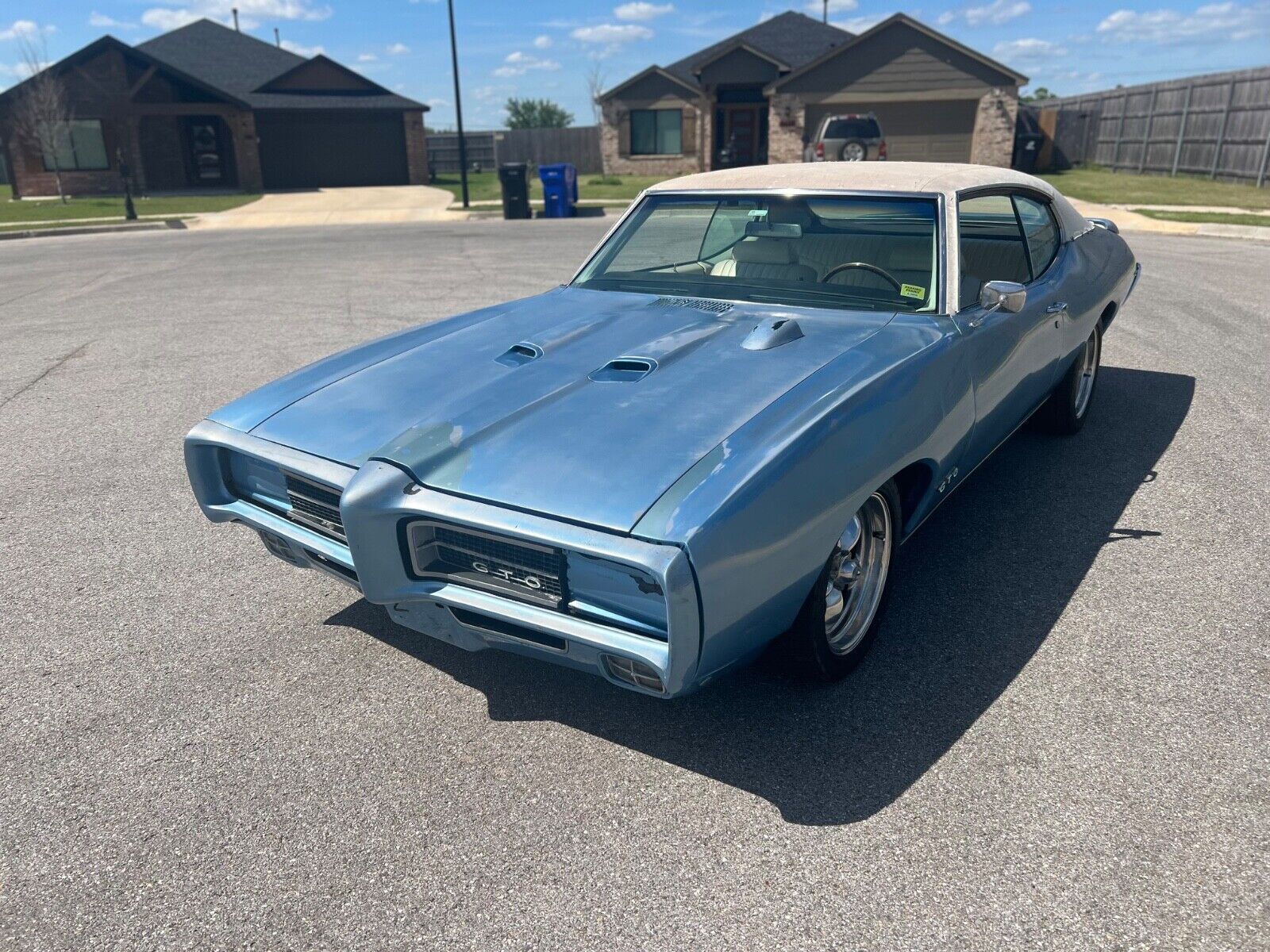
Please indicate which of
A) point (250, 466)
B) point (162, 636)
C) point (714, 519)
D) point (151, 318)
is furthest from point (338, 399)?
point (151, 318)

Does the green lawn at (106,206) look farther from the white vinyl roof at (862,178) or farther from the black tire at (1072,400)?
the black tire at (1072,400)

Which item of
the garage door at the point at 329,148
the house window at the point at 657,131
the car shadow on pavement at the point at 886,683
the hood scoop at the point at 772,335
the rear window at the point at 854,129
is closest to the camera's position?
the car shadow on pavement at the point at 886,683

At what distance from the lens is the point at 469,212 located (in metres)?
21.4

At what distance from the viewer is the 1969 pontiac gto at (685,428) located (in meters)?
2.35

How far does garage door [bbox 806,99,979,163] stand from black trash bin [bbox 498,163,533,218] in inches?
474

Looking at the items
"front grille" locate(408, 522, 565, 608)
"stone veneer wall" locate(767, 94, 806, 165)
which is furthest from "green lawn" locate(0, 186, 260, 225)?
"front grille" locate(408, 522, 565, 608)

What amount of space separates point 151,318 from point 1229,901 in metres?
9.88

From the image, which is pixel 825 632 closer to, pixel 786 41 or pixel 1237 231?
pixel 1237 231

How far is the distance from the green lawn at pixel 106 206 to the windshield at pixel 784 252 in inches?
863

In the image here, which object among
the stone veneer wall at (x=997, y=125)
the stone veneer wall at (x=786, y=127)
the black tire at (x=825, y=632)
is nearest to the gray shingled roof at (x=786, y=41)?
the stone veneer wall at (x=786, y=127)

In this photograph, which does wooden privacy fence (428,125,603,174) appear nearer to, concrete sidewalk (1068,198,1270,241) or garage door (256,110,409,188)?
garage door (256,110,409,188)

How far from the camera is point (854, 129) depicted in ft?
79.6

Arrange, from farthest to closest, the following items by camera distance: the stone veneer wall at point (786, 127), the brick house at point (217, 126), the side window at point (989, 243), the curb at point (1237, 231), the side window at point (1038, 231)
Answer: the brick house at point (217, 126)
the stone veneer wall at point (786, 127)
the curb at point (1237, 231)
the side window at point (1038, 231)
the side window at point (989, 243)

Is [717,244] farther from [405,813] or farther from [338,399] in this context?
[405,813]
